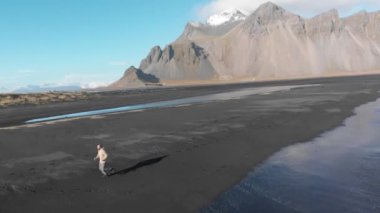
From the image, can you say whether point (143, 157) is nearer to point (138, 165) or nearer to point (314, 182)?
point (138, 165)

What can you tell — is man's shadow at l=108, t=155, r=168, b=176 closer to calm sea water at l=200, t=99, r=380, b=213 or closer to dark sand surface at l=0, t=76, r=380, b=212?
dark sand surface at l=0, t=76, r=380, b=212

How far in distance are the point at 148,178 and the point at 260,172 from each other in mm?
4940

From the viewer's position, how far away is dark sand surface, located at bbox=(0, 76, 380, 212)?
15.3 meters

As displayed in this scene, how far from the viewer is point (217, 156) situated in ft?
73.6

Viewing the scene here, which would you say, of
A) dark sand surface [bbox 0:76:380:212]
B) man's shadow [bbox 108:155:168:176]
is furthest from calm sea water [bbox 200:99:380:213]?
man's shadow [bbox 108:155:168:176]

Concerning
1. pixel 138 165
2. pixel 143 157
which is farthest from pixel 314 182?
pixel 143 157

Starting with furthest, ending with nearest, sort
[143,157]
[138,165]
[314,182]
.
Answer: [143,157] < [138,165] < [314,182]

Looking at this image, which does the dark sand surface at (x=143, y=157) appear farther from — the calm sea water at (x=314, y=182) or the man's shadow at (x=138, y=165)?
the calm sea water at (x=314, y=182)

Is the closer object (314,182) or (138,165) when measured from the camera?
(314,182)

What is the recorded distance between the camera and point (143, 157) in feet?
75.4

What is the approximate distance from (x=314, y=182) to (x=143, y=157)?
968 cm

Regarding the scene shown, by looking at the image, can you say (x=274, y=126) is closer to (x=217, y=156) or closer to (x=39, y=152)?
(x=217, y=156)

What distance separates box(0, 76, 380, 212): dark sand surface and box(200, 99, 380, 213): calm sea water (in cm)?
85

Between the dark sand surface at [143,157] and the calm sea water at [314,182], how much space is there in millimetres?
855
